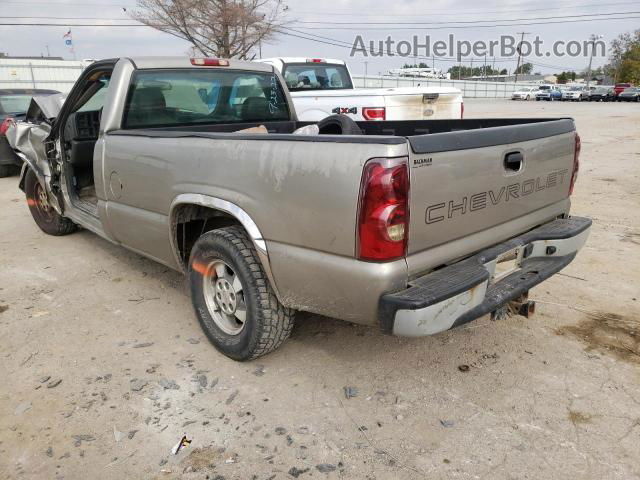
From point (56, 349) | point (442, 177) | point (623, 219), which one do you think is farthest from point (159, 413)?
point (623, 219)

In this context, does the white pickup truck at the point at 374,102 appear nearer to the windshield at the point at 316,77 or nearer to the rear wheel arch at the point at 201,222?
the windshield at the point at 316,77

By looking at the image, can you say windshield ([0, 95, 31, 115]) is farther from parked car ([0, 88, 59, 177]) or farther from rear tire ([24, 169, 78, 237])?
rear tire ([24, 169, 78, 237])

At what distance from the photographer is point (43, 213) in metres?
5.91

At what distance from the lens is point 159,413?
2.69 metres

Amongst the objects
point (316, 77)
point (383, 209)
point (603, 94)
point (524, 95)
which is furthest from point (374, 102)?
point (524, 95)

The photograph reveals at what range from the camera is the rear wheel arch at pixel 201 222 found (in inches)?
106

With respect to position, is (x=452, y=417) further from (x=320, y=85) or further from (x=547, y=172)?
(x=320, y=85)

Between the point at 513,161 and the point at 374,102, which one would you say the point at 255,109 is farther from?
the point at 374,102

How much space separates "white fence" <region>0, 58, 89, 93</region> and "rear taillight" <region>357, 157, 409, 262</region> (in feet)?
87.1

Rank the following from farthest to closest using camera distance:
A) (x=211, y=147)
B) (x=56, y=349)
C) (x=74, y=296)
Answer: (x=74, y=296)
(x=56, y=349)
(x=211, y=147)

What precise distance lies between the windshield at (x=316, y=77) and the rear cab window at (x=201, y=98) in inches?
178

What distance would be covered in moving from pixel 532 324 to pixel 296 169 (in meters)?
2.17

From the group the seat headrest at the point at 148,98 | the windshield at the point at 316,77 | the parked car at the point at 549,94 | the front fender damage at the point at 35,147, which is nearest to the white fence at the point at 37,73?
the windshield at the point at 316,77

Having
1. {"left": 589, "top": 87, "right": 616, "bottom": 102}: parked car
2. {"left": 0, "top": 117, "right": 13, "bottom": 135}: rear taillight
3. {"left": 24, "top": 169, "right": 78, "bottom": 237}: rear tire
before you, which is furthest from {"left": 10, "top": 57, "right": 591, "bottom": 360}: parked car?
{"left": 589, "top": 87, "right": 616, "bottom": 102}: parked car
